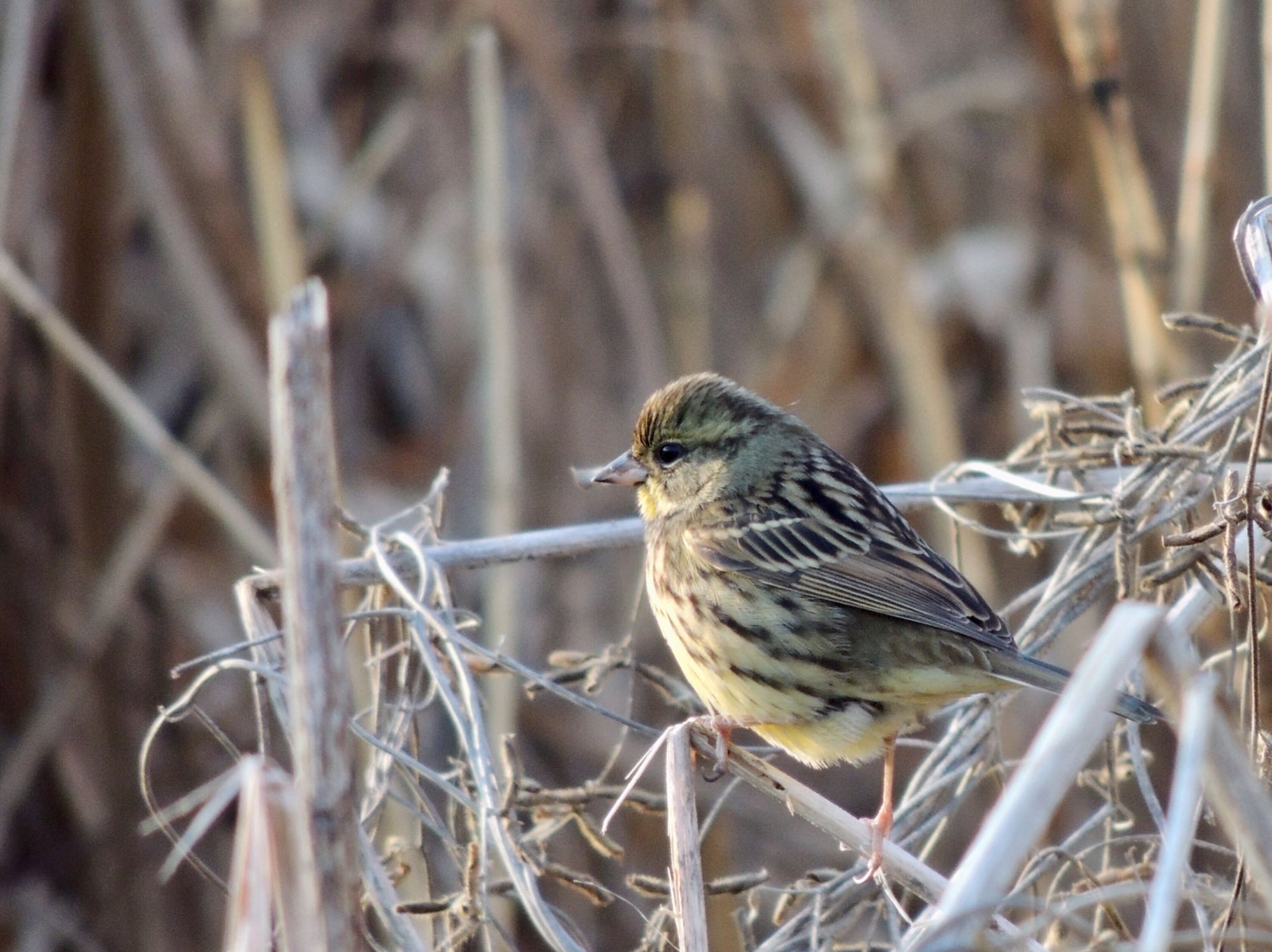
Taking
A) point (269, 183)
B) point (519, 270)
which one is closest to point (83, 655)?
point (269, 183)

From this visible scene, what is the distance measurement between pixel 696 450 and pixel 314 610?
5.73 feet

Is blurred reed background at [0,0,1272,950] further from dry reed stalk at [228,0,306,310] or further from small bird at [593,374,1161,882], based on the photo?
small bird at [593,374,1161,882]

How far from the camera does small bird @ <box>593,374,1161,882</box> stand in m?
2.73

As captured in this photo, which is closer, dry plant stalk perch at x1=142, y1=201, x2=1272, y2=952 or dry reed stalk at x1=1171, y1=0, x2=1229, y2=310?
dry plant stalk perch at x1=142, y1=201, x2=1272, y2=952

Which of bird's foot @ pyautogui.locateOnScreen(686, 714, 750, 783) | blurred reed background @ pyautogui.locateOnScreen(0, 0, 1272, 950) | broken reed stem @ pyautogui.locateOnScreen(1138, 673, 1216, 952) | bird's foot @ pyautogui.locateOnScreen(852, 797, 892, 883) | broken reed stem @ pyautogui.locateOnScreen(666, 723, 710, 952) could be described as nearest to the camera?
broken reed stem @ pyautogui.locateOnScreen(1138, 673, 1216, 952)

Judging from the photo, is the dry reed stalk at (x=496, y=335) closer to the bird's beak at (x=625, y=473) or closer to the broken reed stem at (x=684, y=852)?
the bird's beak at (x=625, y=473)

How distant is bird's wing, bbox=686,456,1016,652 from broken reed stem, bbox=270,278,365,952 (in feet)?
4.50

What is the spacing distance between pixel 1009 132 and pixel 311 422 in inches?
177

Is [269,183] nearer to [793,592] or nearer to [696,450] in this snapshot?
[696,450]

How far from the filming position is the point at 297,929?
1588 mm

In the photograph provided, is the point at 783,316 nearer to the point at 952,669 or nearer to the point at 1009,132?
the point at 1009,132

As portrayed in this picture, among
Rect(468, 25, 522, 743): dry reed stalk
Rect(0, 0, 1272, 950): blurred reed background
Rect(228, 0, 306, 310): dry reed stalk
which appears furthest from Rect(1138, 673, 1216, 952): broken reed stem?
Rect(228, 0, 306, 310): dry reed stalk

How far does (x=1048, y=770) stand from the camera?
1.51 meters

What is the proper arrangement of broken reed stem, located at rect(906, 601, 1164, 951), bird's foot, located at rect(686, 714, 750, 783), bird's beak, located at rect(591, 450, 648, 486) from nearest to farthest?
1. broken reed stem, located at rect(906, 601, 1164, 951)
2. bird's foot, located at rect(686, 714, 750, 783)
3. bird's beak, located at rect(591, 450, 648, 486)
